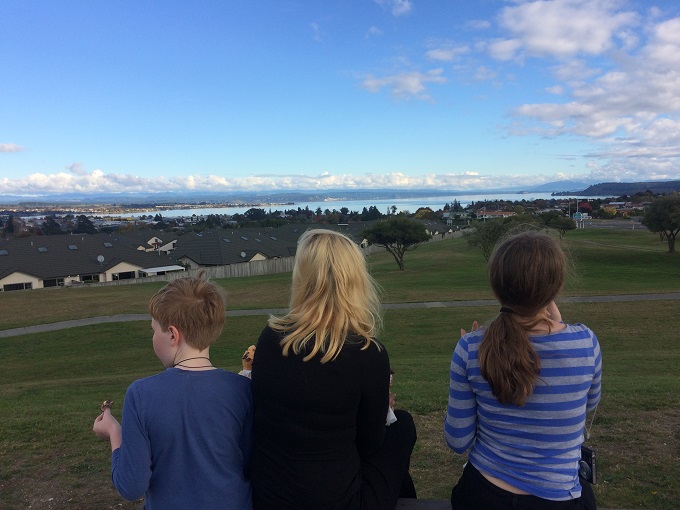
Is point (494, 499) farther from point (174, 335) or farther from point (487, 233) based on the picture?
point (487, 233)

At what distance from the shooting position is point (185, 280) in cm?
236

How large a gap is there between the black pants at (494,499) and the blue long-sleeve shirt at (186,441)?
3.17 ft

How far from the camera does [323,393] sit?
205 cm

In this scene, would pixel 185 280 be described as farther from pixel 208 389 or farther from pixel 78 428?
pixel 78 428

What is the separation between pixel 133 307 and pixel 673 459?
2366cm

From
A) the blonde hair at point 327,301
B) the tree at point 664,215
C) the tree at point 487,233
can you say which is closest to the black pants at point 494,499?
the blonde hair at point 327,301

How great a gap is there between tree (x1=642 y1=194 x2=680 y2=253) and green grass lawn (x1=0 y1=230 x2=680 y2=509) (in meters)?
6.66

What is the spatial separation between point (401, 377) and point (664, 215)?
1542 inches

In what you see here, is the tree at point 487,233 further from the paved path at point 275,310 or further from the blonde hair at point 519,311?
the blonde hair at point 519,311

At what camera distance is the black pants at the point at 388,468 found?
2248mm

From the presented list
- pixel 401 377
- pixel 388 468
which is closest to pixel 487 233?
pixel 401 377

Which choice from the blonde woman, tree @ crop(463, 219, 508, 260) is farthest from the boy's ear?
tree @ crop(463, 219, 508, 260)

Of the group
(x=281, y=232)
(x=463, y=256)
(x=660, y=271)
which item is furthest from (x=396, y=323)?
(x=281, y=232)

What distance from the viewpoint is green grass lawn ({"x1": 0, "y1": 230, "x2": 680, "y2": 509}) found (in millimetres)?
4352
